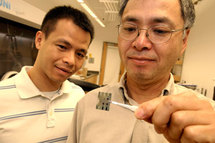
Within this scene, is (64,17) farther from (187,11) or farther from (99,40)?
(99,40)

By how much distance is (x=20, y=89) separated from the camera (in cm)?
91

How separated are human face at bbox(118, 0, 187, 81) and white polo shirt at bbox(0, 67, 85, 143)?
0.63 m

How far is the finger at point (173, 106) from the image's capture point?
0.40m

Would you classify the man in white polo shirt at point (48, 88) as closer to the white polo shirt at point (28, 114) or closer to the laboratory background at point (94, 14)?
the white polo shirt at point (28, 114)

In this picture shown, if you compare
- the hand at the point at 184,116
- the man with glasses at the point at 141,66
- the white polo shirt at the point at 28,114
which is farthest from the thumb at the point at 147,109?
the white polo shirt at the point at 28,114

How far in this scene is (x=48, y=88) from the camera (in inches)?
40.5

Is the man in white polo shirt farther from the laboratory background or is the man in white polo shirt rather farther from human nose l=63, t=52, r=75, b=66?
the laboratory background

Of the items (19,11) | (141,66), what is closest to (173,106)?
(141,66)

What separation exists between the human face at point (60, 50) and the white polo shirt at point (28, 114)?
147 millimetres

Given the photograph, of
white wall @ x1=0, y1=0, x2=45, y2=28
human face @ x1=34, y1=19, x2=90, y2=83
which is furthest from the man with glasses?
white wall @ x1=0, y1=0, x2=45, y2=28

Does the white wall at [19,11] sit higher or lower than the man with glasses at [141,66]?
higher

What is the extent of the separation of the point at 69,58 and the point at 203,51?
9.76ft

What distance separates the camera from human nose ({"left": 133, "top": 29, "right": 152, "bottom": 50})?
0.68m

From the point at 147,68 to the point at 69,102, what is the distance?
709 millimetres
